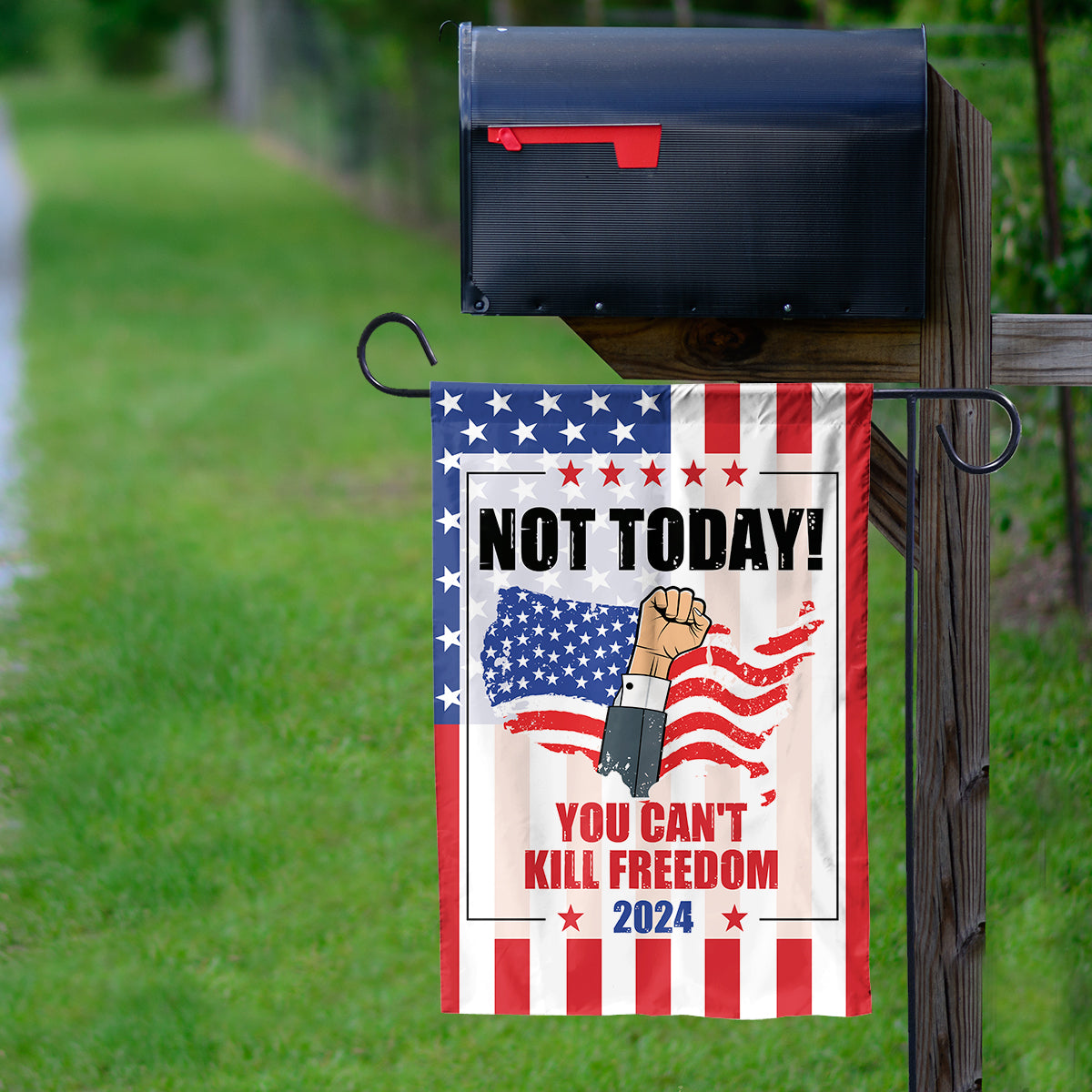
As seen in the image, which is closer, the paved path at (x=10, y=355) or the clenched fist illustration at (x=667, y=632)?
the clenched fist illustration at (x=667, y=632)

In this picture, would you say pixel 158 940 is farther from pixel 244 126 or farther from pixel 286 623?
pixel 244 126

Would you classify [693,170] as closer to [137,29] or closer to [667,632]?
[667,632]

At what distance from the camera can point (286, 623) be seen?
6.59m

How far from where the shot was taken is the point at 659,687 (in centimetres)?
275

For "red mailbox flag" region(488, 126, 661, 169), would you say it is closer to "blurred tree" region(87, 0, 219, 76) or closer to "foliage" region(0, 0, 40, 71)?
"blurred tree" region(87, 0, 219, 76)

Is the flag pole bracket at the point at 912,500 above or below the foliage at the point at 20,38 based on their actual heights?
below

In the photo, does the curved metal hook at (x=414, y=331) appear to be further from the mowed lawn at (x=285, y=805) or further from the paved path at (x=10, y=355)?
the paved path at (x=10, y=355)

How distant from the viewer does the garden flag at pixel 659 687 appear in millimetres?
2740

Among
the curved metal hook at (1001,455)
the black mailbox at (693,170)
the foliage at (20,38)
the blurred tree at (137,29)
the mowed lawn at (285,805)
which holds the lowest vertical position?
the mowed lawn at (285,805)

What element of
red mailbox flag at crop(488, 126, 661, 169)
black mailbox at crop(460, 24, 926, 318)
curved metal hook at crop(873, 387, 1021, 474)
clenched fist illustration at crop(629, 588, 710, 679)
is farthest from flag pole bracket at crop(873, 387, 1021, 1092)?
red mailbox flag at crop(488, 126, 661, 169)

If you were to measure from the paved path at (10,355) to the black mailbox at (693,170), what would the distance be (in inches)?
202

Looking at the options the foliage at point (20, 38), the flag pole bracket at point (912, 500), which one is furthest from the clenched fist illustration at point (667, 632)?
the foliage at point (20, 38)

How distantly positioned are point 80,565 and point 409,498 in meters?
2.07

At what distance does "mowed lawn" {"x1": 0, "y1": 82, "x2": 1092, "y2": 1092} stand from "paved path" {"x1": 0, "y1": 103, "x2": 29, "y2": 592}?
125 mm
